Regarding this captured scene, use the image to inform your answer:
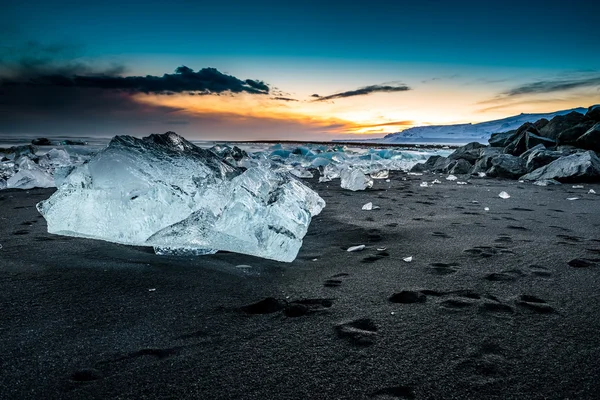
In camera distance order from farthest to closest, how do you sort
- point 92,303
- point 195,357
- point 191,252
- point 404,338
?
point 191,252
point 92,303
point 404,338
point 195,357

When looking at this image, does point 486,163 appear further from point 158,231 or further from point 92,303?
point 92,303

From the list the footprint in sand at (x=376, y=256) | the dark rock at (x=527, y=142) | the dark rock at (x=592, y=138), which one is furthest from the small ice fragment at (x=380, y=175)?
the footprint in sand at (x=376, y=256)

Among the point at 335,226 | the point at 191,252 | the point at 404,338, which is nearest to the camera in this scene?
the point at 404,338

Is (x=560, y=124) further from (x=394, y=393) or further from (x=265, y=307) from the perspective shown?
(x=394, y=393)

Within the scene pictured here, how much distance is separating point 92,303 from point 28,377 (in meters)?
0.54

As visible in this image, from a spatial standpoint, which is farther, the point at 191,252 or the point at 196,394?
the point at 191,252

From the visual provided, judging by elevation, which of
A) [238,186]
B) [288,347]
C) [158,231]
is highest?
[238,186]

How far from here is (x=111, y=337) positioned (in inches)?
52.7

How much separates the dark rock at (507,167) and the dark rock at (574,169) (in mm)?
858

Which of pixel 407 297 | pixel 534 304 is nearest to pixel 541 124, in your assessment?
pixel 534 304

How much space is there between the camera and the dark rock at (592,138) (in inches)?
387

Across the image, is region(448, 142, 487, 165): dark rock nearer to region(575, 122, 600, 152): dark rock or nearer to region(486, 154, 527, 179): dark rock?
region(486, 154, 527, 179): dark rock

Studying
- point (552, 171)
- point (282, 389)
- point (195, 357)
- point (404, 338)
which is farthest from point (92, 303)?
point (552, 171)

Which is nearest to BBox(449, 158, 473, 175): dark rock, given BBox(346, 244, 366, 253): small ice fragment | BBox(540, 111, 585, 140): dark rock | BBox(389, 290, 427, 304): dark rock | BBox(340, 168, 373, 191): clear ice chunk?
BBox(540, 111, 585, 140): dark rock
